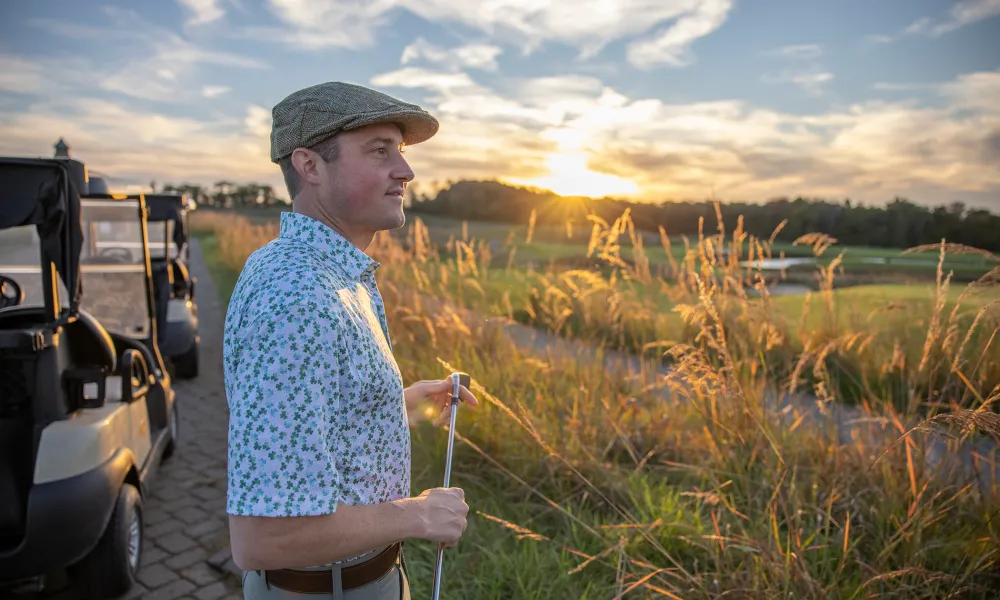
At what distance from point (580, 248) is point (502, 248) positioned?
39.6 inches

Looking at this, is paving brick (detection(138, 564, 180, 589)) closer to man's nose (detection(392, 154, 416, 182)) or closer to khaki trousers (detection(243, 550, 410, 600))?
khaki trousers (detection(243, 550, 410, 600))

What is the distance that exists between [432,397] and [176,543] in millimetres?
2738

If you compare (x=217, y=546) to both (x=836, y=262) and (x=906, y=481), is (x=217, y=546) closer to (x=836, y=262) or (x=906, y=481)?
(x=906, y=481)

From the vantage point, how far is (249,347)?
1.27 metres

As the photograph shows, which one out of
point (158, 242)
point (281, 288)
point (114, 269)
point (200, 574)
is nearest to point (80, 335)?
point (200, 574)

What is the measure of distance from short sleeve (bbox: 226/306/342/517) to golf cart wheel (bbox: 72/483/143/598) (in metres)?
2.62

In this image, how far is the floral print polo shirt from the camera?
1241 millimetres

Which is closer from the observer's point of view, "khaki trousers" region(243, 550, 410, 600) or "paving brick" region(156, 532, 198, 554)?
"khaki trousers" region(243, 550, 410, 600)

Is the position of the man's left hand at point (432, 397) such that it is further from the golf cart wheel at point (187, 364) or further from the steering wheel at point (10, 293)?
the golf cart wheel at point (187, 364)

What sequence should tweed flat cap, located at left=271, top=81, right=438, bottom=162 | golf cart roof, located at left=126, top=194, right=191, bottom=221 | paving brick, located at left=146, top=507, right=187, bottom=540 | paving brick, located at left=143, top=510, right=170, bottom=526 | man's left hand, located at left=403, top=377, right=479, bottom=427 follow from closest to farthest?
tweed flat cap, located at left=271, top=81, right=438, bottom=162
man's left hand, located at left=403, top=377, right=479, bottom=427
paving brick, located at left=146, top=507, right=187, bottom=540
paving brick, located at left=143, top=510, right=170, bottom=526
golf cart roof, located at left=126, top=194, right=191, bottom=221

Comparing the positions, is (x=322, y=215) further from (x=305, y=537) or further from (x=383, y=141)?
(x=305, y=537)

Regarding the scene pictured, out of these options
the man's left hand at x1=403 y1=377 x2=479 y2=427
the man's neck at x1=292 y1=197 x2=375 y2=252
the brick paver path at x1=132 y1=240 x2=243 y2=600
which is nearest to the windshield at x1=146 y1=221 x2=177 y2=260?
the brick paver path at x1=132 y1=240 x2=243 y2=600

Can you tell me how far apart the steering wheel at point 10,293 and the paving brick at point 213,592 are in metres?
1.98

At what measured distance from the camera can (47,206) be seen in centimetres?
337
